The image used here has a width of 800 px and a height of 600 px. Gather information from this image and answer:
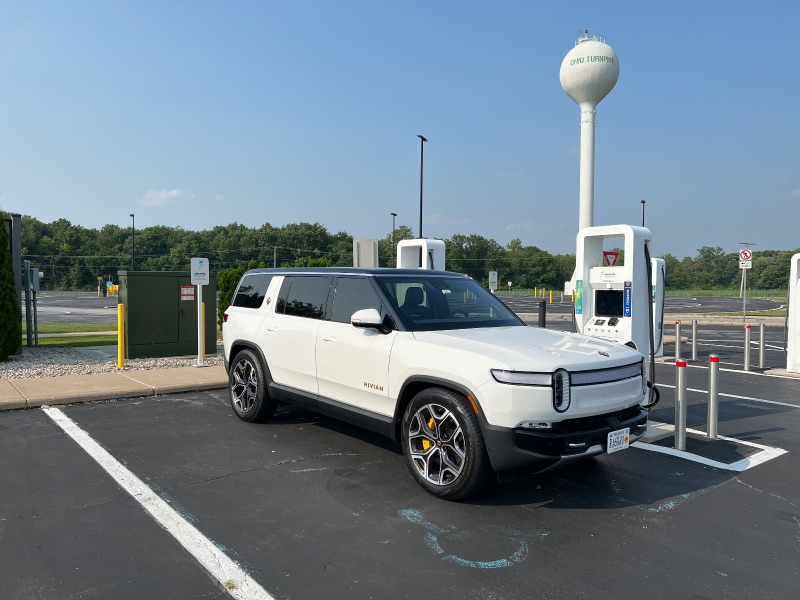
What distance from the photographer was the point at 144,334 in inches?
470

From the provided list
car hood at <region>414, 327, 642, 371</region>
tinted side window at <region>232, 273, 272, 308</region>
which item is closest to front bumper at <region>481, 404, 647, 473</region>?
car hood at <region>414, 327, 642, 371</region>

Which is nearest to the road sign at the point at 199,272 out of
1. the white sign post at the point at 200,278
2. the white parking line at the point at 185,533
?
the white sign post at the point at 200,278

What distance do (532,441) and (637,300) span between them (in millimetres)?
4059

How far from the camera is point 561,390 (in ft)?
13.9

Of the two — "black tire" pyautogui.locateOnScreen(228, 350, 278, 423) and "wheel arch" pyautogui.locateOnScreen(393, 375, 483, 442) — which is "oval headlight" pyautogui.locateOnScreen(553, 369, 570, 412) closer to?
"wheel arch" pyautogui.locateOnScreen(393, 375, 483, 442)

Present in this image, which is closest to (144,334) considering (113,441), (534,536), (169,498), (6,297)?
(6,297)

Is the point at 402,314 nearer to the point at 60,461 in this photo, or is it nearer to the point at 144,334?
the point at 60,461

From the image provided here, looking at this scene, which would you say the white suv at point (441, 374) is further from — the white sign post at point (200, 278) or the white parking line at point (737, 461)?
the white sign post at point (200, 278)

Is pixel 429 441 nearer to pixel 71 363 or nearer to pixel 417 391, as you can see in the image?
pixel 417 391

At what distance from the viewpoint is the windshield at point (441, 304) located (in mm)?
5348

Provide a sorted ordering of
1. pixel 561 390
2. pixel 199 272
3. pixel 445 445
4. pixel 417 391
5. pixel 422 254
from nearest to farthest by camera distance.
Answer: pixel 561 390 → pixel 445 445 → pixel 417 391 → pixel 199 272 → pixel 422 254

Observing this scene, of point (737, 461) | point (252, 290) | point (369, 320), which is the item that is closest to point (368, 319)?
point (369, 320)

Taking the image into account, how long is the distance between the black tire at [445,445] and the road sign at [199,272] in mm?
7406

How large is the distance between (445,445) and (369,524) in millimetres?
A: 827
